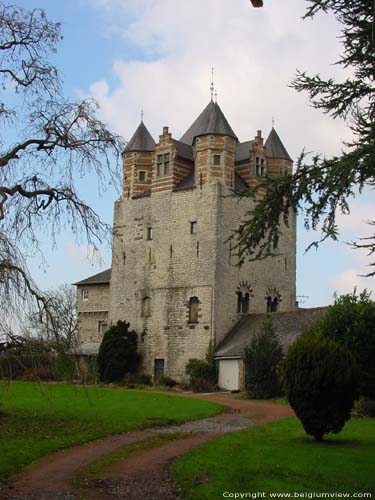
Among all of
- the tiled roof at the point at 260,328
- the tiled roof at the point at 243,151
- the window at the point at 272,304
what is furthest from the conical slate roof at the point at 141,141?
the tiled roof at the point at 260,328

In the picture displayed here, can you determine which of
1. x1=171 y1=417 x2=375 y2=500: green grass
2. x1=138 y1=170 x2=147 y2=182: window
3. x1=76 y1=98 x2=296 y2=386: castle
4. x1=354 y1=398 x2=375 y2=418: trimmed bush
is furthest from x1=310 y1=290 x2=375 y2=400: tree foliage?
x1=138 y1=170 x2=147 y2=182: window

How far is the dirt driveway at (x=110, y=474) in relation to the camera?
13.2 metres

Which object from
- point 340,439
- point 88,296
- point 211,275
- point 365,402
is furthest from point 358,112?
point 88,296

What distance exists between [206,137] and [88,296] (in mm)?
16212

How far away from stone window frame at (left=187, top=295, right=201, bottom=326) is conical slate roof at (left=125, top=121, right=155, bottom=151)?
11286 mm

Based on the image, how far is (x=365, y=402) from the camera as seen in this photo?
27.8 meters

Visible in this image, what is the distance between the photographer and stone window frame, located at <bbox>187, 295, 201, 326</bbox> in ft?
147

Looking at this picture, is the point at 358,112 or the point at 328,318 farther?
the point at 328,318

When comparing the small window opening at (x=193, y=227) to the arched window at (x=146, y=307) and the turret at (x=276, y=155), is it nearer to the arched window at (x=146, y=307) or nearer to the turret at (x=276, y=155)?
the arched window at (x=146, y=307)

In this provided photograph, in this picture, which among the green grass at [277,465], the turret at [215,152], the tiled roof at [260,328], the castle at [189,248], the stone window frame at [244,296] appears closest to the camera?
the green grass at [277,465]

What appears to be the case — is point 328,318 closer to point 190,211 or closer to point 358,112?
point 358,112

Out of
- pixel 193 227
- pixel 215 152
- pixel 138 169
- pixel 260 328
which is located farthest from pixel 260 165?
pixel 260 328

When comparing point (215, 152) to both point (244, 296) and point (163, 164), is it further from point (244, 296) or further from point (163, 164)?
point (244, 296)

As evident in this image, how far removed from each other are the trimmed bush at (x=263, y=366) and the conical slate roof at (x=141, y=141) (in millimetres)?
17662
